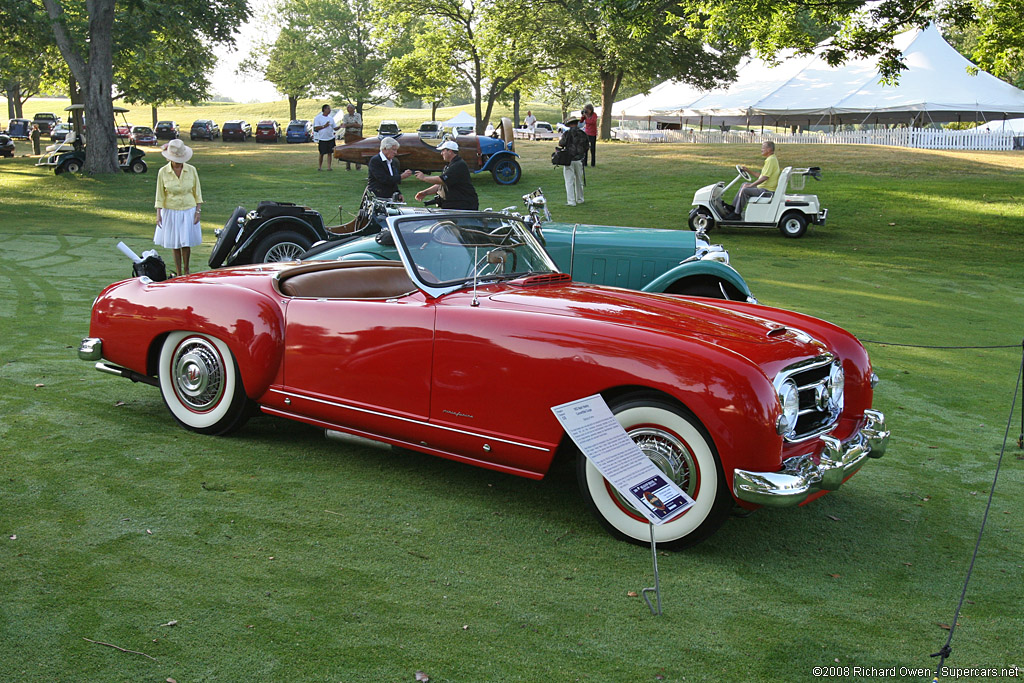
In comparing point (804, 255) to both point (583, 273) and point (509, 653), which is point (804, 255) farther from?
point (509, 653)

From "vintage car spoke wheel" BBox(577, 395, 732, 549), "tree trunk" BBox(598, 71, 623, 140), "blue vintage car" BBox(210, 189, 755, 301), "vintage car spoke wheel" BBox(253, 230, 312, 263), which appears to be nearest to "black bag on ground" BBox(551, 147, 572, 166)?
"vintage car spoke wheel" BBox(253, 230, 312, 263)

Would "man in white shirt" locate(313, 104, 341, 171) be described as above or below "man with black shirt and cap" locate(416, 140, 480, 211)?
above

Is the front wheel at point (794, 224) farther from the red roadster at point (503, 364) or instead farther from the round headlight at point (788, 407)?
the round headlight at point (788, 407)

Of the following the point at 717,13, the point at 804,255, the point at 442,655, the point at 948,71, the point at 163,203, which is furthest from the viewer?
the point at 948,71

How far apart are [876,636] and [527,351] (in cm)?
192

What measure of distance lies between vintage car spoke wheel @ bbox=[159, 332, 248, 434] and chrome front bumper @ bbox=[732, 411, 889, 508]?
3.14 m

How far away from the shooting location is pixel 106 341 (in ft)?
19.0

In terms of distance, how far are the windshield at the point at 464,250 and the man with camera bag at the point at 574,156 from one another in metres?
14.3

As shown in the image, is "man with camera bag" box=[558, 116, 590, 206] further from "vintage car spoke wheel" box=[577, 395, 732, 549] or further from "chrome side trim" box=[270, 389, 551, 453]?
"vintage car spoke wheel" box=[577, 395, 732, 549]

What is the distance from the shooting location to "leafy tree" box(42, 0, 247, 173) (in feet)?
82.2

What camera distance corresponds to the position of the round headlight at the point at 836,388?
4.21m

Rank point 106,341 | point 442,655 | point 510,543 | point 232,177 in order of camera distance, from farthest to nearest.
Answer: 1. point 232,177
2. point 106,341
3. point 510,543
4. point 442,655

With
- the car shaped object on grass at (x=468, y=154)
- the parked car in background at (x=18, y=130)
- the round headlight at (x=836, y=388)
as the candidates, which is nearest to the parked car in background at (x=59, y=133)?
the parked car in background at (x=18, y=130)

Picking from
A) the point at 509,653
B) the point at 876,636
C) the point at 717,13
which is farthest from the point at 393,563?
the point at 717,13
